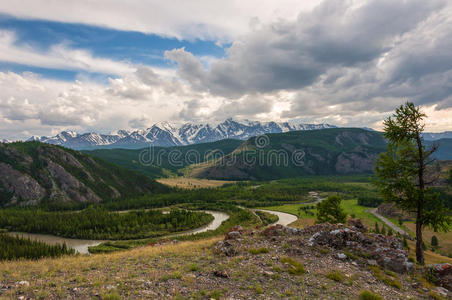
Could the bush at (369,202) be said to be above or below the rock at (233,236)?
below

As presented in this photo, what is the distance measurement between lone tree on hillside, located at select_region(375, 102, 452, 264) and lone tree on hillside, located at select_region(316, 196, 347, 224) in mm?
39483

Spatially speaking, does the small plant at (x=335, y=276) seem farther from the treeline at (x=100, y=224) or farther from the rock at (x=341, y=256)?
the treeline at (x=100, y=224)

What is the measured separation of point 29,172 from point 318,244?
823 feet

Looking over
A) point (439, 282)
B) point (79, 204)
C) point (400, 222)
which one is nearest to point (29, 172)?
point (79, 204)

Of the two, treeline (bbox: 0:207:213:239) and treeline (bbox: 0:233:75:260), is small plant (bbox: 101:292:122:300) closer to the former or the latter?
treeline (bbox: 0:233:75:260)

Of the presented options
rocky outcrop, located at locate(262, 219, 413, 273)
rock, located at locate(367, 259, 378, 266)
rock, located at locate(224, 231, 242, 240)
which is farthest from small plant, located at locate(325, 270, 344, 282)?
rock, located at locate(224, 231, 242, 240)

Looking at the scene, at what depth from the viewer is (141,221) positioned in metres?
127

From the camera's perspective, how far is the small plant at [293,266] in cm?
2098

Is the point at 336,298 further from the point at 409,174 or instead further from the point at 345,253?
the point at 409,174

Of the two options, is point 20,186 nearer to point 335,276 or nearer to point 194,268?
point 194,268

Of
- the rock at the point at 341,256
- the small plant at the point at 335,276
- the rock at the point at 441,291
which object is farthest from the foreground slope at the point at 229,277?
the rock at the point at 441,291

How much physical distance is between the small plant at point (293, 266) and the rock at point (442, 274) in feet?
46.2

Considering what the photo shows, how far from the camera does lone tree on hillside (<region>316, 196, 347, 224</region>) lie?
219 ft

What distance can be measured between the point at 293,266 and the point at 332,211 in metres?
53.1
